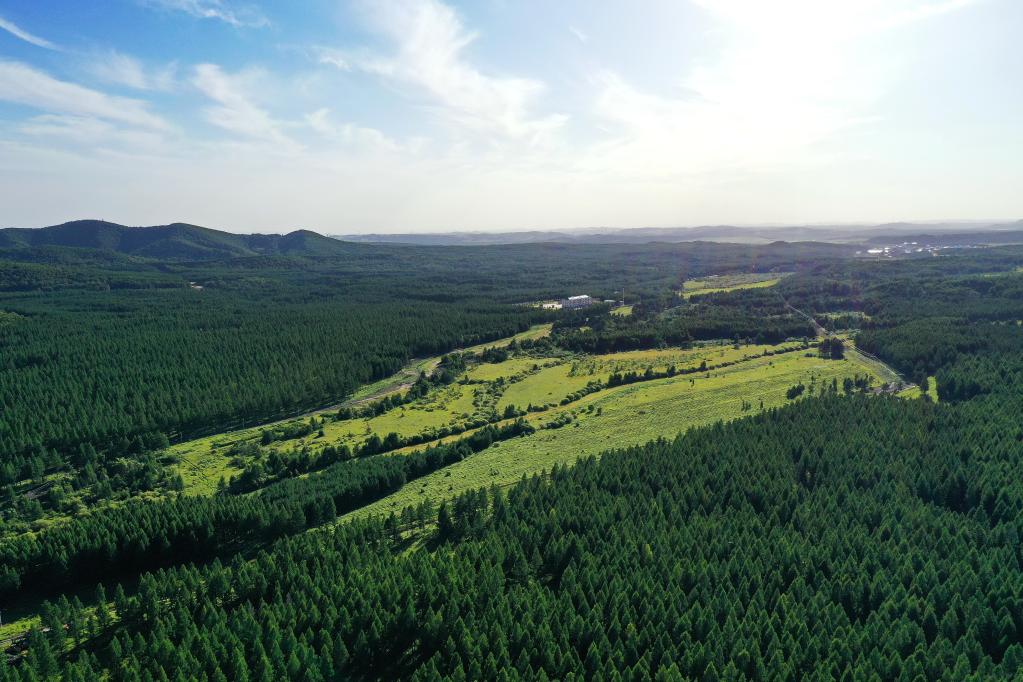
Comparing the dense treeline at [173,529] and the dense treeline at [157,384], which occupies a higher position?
the dense treeline at [157,384]

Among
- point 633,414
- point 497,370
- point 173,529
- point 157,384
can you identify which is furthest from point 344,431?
point 633,414

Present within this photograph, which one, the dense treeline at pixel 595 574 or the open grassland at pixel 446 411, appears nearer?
the dense treeline at pixel 595 574

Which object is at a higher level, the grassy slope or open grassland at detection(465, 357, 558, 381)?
open grassland at detection(465, 357, 558, 381)

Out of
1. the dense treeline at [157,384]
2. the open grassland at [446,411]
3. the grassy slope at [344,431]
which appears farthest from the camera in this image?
the dense treeline at [157,384]

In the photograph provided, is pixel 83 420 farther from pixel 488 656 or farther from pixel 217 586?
pixel 488 656

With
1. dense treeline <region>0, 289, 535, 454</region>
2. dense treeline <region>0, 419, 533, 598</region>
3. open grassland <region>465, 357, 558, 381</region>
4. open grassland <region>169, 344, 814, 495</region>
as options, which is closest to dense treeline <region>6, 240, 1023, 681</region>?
dense treeline <region>0, 419, 533, 598</region>

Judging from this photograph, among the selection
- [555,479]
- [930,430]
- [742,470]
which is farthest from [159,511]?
[930,430]

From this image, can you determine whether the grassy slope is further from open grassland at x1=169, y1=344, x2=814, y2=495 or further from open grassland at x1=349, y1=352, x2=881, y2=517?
open grassland at x1=349, y1=352, x2=881, y2=517

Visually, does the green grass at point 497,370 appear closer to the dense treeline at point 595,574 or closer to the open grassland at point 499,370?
the open grassland at point 499,370

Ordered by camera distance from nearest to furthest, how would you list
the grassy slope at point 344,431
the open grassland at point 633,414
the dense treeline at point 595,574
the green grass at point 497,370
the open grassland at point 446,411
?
the dense treeline at point 595,574 → the open grassland at point 633,414 → the grassy slope at point 344,431 → the open grassland at point 446,411 → the green grass at point 497,370

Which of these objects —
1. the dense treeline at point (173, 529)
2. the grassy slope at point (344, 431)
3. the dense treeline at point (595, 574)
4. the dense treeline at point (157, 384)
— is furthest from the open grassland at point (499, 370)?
the dense treeline at point (173, 529)
